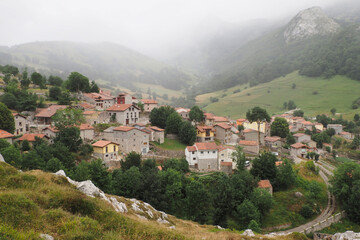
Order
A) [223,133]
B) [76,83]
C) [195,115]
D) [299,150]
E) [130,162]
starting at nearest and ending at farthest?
[130,162], [223,133], [299,150], [195,115], [76,83]

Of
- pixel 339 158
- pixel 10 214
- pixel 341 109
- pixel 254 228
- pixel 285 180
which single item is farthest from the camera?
A: pixel 341 109

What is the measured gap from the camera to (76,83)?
7031 cm

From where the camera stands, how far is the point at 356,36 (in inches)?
7402

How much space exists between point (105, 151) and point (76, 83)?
115 feet

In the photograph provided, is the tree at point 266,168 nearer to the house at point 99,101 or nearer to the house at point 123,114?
the house at point 123,114

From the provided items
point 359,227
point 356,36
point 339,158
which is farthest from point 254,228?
point 356,36

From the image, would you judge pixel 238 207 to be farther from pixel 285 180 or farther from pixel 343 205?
pixel 343 205

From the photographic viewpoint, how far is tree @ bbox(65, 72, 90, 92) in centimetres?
6969

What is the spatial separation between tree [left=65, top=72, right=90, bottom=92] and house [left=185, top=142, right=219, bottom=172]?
41123 mm

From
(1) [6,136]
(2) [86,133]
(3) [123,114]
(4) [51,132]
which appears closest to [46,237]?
(1) [6,136]

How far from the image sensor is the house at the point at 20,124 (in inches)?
1884

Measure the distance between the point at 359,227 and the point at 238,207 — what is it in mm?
18172

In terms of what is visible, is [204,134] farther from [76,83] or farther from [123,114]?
[76,83]

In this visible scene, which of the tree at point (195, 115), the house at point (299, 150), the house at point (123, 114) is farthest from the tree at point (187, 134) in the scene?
the house at point (299, 150)
